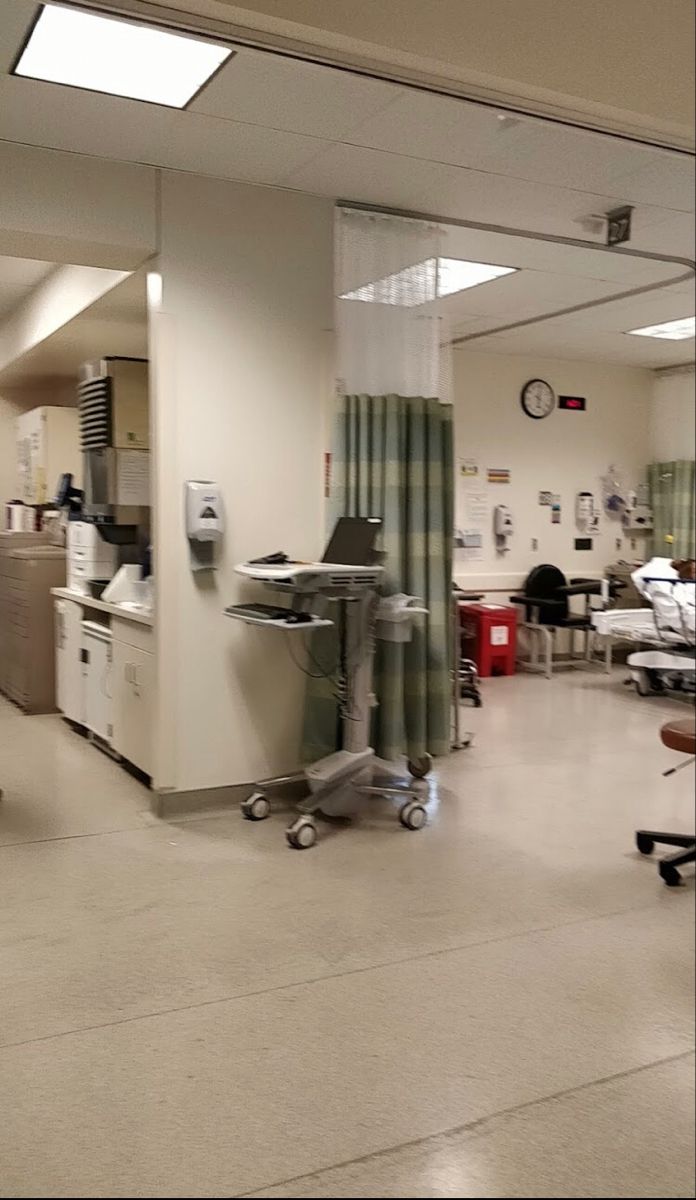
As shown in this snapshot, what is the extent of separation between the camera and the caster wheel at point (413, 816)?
11.2 ft

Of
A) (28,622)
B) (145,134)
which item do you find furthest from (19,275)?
(145,134)

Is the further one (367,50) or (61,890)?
(61,890)

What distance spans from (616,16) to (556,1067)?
7.00ft

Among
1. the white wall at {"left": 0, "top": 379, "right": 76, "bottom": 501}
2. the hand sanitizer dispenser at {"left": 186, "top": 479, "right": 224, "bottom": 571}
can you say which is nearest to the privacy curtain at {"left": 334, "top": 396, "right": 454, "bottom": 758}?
the hand sanitizer dispenser at {"left": 186, "top": 479, "right": 224, "bottom": 571}

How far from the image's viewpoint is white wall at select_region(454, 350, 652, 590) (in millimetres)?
3111

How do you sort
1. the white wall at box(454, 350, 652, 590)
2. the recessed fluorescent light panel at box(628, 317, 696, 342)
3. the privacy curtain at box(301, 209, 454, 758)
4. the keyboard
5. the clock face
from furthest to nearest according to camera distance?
the clock face < the privacy curtain at box(301, 209, 454, 758) < the keyboard < the white wall at box(454, 350, 652, 590) < the recessed fluorescent light panel at box(628, 317, 696, 342)

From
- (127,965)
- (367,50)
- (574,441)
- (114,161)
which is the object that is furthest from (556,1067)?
(114,161)

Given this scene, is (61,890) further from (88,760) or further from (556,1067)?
(556,1067)

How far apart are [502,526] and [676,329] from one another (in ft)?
12.4

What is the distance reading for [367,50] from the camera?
68.1 inches

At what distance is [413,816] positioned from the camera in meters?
3.41

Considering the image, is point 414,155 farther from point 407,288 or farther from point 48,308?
point 48,308

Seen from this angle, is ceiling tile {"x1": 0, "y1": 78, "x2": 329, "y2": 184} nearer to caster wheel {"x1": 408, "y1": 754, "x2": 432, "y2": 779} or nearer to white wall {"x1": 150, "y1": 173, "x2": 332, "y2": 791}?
white wall {"x1": 150, "y1": 173, "x2": 332, "y2": 791}

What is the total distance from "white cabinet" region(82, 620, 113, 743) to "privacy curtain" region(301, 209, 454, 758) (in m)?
1.00
